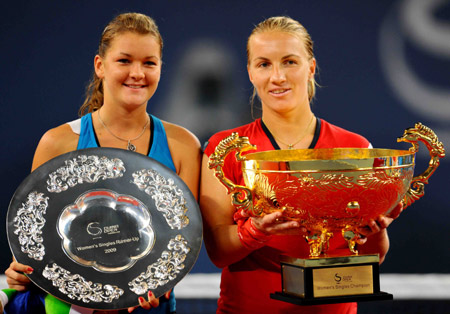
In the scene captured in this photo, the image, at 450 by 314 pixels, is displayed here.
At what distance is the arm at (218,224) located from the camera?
159 cm

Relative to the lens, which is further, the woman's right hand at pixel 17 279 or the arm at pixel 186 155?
the arm at pixel 186 155

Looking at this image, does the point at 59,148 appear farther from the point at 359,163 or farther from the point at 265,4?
the point at 265,4

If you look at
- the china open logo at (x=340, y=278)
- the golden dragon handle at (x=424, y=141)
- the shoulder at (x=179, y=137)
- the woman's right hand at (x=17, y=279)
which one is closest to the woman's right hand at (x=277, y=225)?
the china open logo at (x=340, y=278)

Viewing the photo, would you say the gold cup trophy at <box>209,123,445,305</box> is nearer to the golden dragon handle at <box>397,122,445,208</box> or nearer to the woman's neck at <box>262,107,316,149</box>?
the golden dragon handle at <box>397,122,445,208</box>

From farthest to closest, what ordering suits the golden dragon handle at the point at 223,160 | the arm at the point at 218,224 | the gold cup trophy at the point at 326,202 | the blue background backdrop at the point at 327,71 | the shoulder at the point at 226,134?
the blue background backdrop at the point at 327,71 → the shoulder at the point at 226,134 → the arm at the point at 218,224 → the golden dragon handle at the point at 223,160 → the gold cup trophy at the point at 326,202

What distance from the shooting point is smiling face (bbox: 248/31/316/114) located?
1638mm

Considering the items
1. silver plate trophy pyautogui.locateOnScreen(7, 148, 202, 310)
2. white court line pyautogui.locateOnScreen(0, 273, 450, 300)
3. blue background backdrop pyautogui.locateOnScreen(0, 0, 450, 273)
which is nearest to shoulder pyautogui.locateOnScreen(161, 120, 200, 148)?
silver plate trophy pyautogui.locateOnScreen(7, 148, 202, 310)

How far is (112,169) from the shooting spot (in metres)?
1.47

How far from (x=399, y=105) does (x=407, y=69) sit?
0.17 meters

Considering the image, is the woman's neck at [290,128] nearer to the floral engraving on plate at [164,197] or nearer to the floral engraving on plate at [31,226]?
the floral engraving on plate at [164,197]

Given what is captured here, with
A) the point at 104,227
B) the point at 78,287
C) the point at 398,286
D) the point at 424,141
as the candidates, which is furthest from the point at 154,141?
the point at 398,286

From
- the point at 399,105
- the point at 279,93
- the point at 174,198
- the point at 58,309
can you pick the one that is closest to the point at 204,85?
the point at 399,105

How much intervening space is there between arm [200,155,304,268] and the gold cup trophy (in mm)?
184

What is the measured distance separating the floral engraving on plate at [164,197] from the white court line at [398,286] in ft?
4.60
